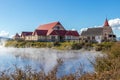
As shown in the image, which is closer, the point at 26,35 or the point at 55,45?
the point at 55,45

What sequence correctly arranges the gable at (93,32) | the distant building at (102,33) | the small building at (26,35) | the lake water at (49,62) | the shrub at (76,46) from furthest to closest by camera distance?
the small building at (26,35) < the gable at (93,32) < the distant building at (102,33) < the shrub at (76,46) < the lake water at (49,62)

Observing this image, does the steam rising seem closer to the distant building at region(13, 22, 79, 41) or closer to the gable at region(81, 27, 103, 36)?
the distant building at region(13, 22, 79, 41)

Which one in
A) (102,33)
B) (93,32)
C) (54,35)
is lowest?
(54,35)

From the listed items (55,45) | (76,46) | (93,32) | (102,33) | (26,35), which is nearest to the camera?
(76,46)

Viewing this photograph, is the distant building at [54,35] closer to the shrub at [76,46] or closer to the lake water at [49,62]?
the shrub at [76,46]

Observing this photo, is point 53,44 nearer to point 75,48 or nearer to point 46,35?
point 75,48

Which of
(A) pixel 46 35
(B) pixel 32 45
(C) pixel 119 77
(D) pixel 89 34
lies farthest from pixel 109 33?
(C) pixel 119 77

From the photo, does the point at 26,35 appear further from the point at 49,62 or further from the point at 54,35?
the point at 49,62

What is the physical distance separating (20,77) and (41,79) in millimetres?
436

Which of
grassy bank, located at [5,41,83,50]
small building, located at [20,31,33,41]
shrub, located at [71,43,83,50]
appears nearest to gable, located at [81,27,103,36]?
small building, located at [20,31,33,41]

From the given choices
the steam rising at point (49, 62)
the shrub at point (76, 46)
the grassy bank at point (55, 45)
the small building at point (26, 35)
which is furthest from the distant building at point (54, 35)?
the steam rising at point (49, 62)

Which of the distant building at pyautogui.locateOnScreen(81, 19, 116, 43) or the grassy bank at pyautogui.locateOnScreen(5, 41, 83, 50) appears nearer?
the grassy bank at pyautogui.locateOnScreen(5, 41, 83, 50)

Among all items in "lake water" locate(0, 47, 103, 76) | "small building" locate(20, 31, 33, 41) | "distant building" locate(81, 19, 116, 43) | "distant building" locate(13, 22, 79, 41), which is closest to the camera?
"lake water" locate(0, 47, 103, 76)

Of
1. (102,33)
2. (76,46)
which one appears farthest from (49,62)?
(102,33)
